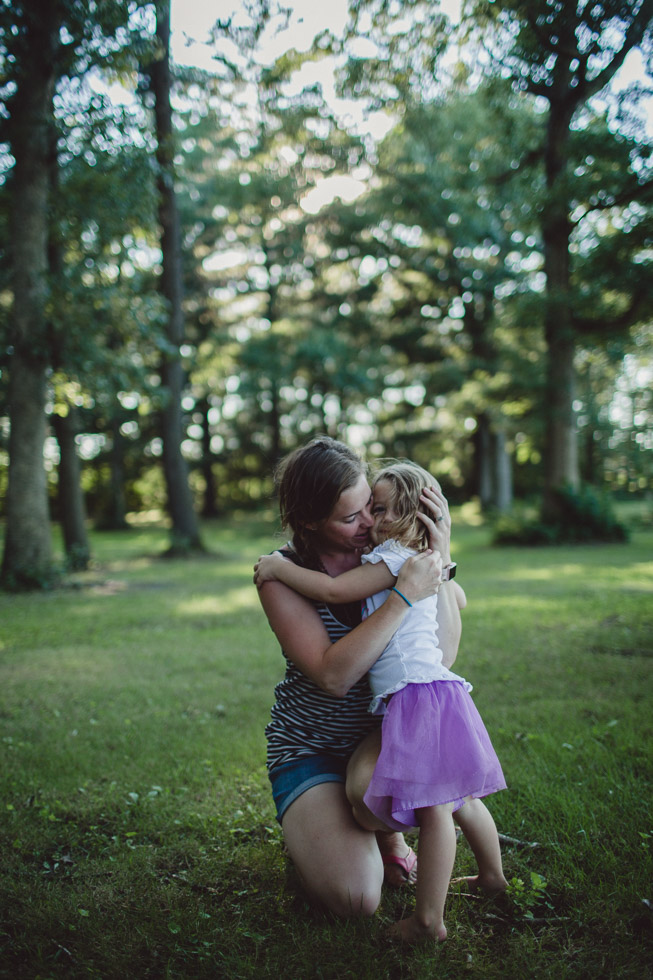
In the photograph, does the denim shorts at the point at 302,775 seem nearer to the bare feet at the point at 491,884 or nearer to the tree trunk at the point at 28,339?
the bare feet at the point at 491,884

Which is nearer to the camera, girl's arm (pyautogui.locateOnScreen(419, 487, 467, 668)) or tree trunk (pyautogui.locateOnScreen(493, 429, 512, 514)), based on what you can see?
girl's arm (pyautogui.locateOnScreen(419, 487, 467, 668))

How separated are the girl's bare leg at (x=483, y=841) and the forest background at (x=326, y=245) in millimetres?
2361

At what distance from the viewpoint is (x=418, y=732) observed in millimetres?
2168

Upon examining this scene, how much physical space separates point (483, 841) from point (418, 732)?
1.70 ft

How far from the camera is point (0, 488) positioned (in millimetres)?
37062

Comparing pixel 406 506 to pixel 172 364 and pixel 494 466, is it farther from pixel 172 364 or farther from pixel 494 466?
pixel 494 466

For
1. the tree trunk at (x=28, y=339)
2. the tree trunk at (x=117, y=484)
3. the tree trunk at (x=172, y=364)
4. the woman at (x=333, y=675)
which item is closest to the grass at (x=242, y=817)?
the woman at (x=333, y=675)

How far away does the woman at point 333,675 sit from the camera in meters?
2.24

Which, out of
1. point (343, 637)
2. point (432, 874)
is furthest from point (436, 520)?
point (432, 874)

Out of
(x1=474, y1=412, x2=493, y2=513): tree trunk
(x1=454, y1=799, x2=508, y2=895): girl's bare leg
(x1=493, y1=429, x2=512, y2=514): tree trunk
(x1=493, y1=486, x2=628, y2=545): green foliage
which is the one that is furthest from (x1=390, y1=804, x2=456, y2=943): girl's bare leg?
(x1=474, y1=412, x2=493, y2=513): tree trunk

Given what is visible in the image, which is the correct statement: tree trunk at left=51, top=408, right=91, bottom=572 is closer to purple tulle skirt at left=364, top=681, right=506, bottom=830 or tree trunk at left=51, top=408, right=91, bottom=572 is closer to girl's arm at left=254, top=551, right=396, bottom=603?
girl's arm at left=254, top=551, right=396, bottom=603

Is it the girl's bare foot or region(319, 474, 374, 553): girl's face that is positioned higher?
region(319, 474, 374, 553): girl's face

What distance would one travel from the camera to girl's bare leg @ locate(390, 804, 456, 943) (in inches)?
82.4

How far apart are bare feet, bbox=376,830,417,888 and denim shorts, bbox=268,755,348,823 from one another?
0.40 metres
